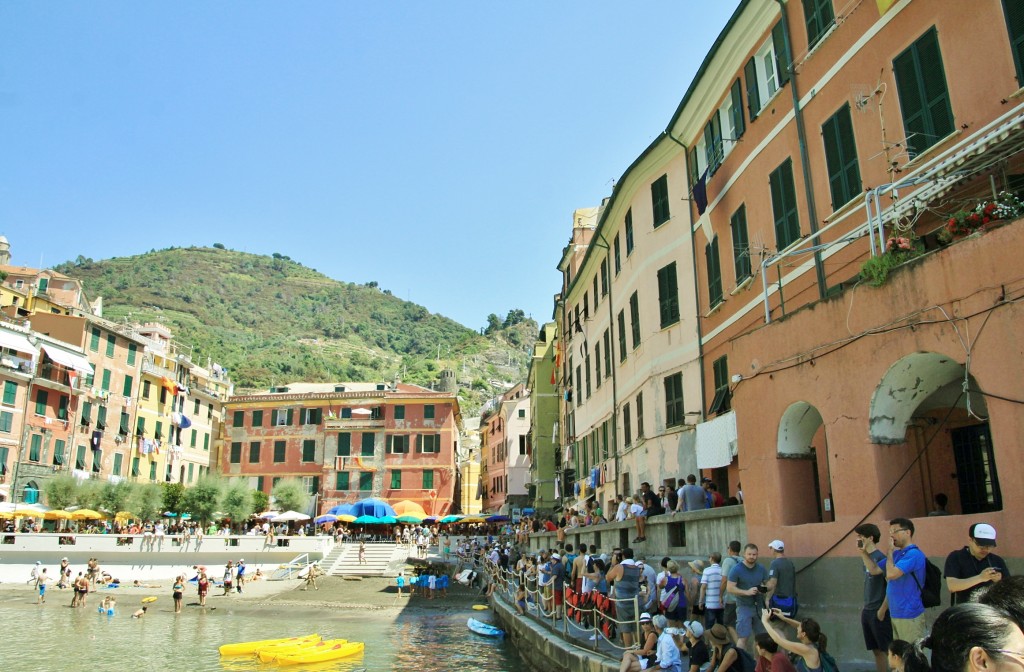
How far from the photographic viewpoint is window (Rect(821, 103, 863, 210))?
13.6 m

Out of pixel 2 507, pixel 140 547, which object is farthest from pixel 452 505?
pixel 2 507

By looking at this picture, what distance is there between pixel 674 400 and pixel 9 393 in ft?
138

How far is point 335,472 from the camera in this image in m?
65.5

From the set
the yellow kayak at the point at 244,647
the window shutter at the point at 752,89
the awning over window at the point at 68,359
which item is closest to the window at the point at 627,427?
the yellow kayak at the point at 244,647

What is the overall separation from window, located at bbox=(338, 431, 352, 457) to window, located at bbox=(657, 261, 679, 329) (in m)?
47.0

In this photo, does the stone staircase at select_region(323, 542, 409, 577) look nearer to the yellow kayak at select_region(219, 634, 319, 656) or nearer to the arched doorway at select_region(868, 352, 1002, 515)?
the yellow kayak at select_region(219, 634, 319, 656)

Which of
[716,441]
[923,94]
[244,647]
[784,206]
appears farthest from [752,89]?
[244,647]

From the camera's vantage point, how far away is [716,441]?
1828 centimetres

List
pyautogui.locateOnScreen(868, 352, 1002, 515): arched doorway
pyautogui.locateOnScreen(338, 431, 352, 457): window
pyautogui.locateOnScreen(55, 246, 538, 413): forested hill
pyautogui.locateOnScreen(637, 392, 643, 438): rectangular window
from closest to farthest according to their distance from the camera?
1. pyautogui.locateOnScreen(868, 352, 1002, 515): arched doorway
2. pyautogui.locateOnScreen(637, 392, 643, 438): rectangular window
3. pyautogui.locateOnScreen(338, 431, 352, 457): window
4. pyautogui.locateOnScreen(55, 246, 538, 413): forested hill

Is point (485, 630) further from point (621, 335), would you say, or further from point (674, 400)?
point (621, 335)

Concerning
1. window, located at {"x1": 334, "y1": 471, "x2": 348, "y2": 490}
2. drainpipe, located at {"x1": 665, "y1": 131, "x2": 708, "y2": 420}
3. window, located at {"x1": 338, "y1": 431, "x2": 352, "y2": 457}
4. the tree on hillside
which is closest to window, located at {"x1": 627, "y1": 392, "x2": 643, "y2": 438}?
drainpipe, located at {"x1": 665, "y1": 131, "x2": 708, "y2": 420}

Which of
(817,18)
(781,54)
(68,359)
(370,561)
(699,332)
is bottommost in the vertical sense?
(370,561)

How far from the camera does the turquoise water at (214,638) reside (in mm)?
21797

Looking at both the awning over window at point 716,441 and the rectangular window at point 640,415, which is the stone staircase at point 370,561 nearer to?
the rectangular window at point 640,415
